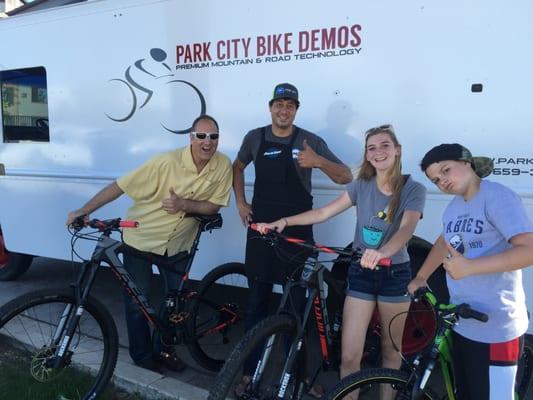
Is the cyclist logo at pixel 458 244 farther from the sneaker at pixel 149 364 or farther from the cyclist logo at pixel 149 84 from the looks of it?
the cyclist logo at pixel 149 84

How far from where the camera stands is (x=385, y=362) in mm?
2660

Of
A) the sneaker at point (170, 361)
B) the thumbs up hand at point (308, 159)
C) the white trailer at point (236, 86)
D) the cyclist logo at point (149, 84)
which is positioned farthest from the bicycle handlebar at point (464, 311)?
the cyclist logo at point (149, 84)

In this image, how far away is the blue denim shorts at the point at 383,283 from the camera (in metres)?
2.49

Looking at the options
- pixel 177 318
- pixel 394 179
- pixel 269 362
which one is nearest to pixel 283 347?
pixel 269 362

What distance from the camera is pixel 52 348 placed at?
2.76 m

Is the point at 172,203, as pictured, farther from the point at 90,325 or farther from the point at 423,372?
Result: the point at 423,372

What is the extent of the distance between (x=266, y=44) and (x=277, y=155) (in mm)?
1035

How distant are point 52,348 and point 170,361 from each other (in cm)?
92

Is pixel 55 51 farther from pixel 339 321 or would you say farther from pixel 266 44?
pixel 339 321

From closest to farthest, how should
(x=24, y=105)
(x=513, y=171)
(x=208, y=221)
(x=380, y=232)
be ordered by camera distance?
(x=380, y=232) < (x=513, y=171) < (x=208, y=221) < (x=24, y=105)

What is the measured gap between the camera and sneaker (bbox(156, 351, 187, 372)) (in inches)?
136

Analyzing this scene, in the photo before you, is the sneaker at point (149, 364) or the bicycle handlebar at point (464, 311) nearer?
the bicycle handlebar at point (464, 311)

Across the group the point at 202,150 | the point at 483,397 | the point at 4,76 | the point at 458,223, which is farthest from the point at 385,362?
the point at 4,76

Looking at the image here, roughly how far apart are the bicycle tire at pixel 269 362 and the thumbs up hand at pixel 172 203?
107 cm
